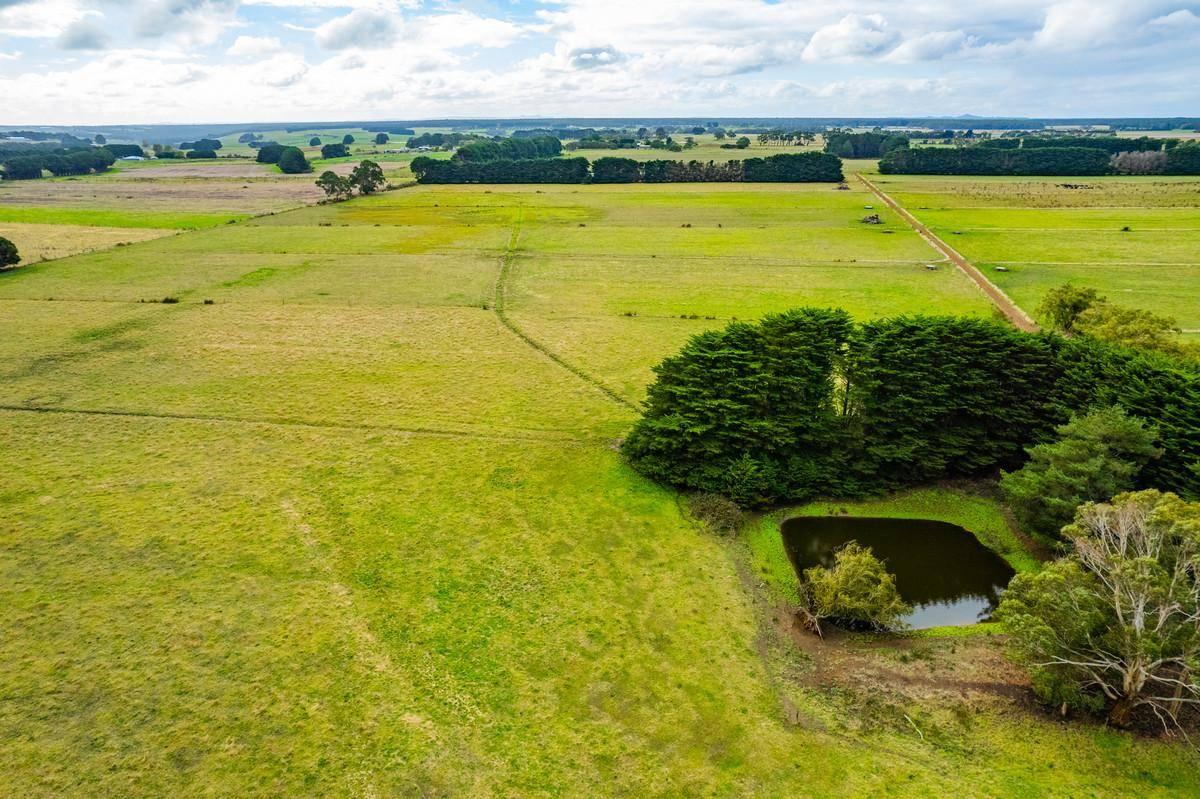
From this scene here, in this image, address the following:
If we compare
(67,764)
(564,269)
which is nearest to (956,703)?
(67,764)

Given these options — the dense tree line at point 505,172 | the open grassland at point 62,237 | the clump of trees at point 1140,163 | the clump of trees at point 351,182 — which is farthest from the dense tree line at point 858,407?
the clump of trees at point 1140,163

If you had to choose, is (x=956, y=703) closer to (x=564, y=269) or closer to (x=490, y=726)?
(x=490, y=726)

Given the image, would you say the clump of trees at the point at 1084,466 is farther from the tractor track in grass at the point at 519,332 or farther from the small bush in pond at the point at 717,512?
the tractor track in grass at the point at 519,332

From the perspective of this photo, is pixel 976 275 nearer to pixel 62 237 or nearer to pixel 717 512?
pixel 717 512

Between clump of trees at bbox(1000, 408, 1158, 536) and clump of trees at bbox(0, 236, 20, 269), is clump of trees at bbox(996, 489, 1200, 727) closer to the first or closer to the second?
clump of trees at bbox(1000, 408, 1158, 536)

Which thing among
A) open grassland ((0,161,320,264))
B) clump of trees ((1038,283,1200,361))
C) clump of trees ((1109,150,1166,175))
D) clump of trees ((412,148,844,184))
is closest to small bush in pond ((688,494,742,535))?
clump of trees ((1038,283,1200,361))
